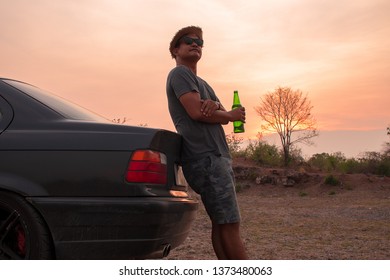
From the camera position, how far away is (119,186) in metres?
2.74

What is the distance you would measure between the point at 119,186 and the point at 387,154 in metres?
22.7

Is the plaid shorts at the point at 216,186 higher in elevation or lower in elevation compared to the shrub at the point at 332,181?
higher

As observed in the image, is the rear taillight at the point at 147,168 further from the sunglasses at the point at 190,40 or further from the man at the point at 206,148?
the sunglasses at the point at 190,40

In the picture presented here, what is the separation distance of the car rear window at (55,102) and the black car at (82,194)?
227 mm

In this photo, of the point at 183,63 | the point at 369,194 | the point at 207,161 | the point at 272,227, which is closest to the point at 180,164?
the point at 207,161

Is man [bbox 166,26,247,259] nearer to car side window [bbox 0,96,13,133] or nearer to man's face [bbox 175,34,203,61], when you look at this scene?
man's face [bbox 175,34,203,61]

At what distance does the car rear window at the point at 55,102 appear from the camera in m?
3.12

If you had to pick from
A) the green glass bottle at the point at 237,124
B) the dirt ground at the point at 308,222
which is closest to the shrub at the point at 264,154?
the dirt ground at the point at 308,222

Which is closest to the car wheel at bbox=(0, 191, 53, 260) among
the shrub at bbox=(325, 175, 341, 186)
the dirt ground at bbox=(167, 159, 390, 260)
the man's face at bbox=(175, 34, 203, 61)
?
the man's face at bbox=(175, 34, 203, 61)

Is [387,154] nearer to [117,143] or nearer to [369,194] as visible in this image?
[369,194]

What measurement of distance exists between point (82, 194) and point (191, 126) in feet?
2.97

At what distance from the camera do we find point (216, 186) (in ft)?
10.0

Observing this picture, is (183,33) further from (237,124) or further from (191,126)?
(237,124)

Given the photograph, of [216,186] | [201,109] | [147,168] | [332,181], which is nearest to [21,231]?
[147,168]
